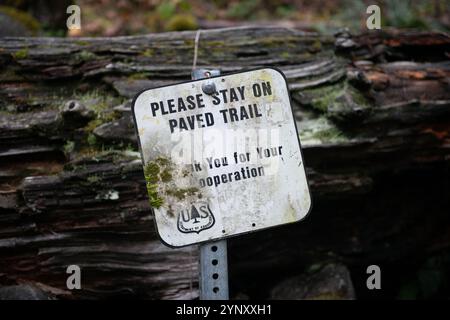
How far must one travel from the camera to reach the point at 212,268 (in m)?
2.20

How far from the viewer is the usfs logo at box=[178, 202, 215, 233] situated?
2148 mm

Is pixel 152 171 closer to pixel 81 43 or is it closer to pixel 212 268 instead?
pixel 212 268

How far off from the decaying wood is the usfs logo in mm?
1391

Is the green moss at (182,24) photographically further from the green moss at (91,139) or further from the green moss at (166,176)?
the green moss at (166,176)

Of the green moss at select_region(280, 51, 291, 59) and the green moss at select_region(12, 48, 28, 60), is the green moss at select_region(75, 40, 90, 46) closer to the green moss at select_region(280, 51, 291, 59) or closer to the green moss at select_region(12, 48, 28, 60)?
the green moss at select_region(12, 48, 28, 60)

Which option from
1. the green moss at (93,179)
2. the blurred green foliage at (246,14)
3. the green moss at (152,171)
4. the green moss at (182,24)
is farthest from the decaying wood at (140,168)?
the blurred green foliage at (246,14)

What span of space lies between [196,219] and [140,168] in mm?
1397

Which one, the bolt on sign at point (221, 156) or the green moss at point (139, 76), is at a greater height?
the green moss at point (139, 76)

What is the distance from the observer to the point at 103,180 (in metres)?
3.40

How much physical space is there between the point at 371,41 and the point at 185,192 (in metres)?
3.01

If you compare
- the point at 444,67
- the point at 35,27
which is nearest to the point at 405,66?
the point at 444,67

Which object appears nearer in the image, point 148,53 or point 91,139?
point 91,139

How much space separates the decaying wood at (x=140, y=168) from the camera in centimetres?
342

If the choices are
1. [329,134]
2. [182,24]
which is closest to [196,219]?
[329,134]
